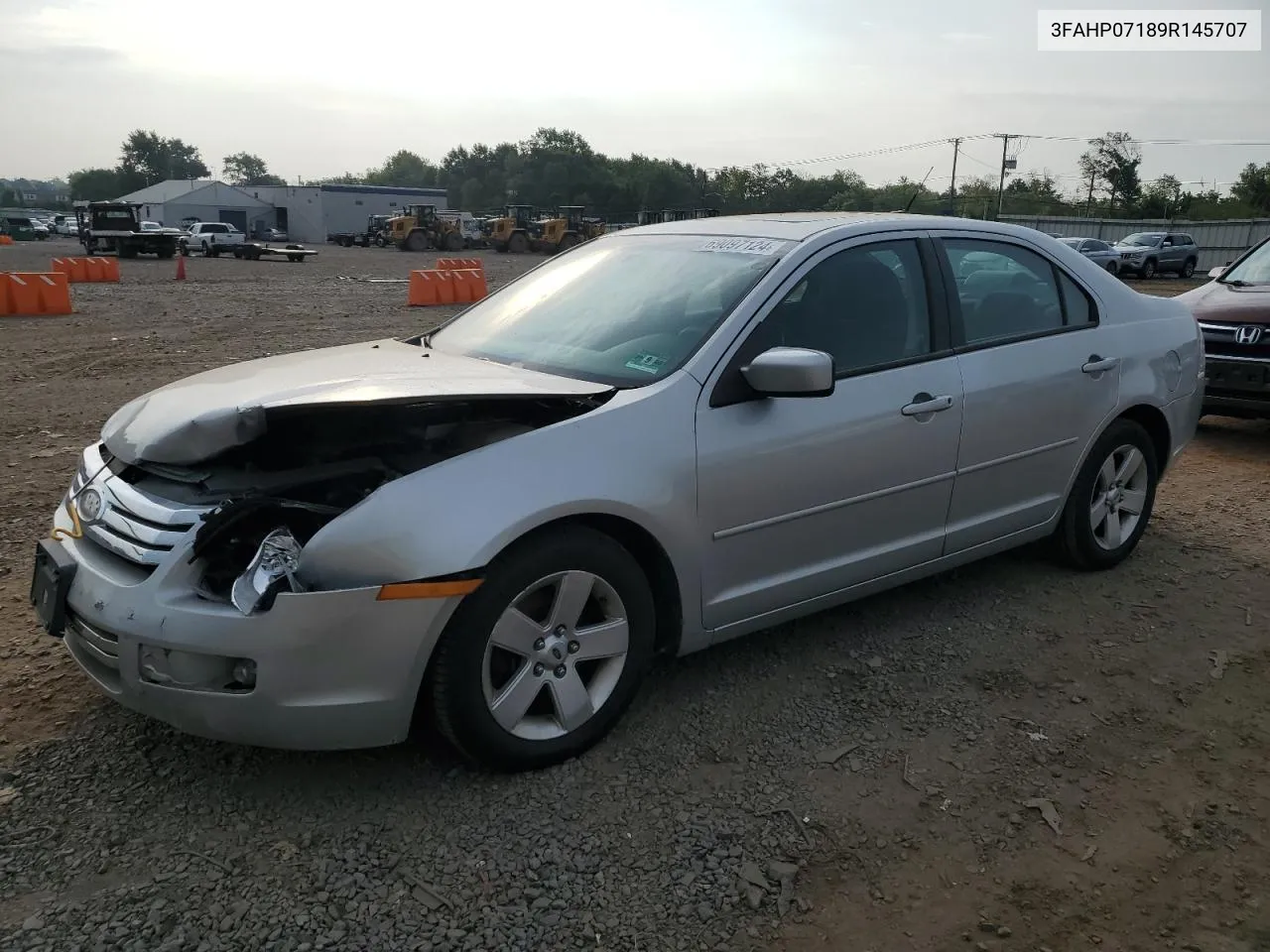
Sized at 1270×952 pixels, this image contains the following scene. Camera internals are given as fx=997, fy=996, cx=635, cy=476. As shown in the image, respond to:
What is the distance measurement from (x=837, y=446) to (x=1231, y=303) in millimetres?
5635

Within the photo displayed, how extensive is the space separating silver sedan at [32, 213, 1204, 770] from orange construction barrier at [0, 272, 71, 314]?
43.5 ft

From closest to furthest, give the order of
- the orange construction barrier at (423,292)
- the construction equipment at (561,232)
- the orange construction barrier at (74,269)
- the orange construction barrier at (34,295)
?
1. the orange construction barrier at (34,295)
2. the orange construction barrier at (423,292)
3. the orange construction barrier at (74,269)
4. the construction equipment at (561,232)

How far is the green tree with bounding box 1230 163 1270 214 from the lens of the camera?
2051 inches

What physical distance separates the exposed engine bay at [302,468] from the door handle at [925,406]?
1223 millimetres

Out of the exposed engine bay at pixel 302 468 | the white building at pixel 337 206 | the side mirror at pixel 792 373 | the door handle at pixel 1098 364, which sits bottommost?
the exposed engine bay at pixel 302 468

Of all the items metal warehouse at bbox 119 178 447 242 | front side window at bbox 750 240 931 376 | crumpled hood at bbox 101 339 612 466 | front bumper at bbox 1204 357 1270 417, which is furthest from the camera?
metal warehouse at bbox 119 178 447 242

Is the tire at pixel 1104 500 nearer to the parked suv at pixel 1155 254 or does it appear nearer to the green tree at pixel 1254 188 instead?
the parked suv at pixel 1155 254

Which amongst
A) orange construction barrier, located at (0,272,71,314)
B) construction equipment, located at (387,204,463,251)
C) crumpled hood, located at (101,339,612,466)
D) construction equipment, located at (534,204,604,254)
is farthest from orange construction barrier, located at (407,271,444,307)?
construction equipment, located at (387,204,463,251)

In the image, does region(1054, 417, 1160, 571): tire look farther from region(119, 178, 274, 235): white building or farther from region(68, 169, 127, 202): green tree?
region(68, 169, 127, 202): green tree

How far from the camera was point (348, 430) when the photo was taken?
3311 mm

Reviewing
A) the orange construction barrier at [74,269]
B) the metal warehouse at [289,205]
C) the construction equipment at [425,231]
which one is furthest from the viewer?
the metal warehouse at [289,205]

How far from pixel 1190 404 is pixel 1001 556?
1216 mm

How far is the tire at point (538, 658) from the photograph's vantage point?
2.72 m


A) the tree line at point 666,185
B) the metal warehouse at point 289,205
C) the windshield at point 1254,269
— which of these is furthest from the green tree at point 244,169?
the windshield at point 1254,269
